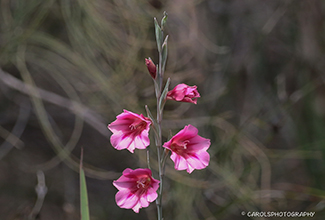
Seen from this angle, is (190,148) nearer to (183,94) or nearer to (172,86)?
(183,94)

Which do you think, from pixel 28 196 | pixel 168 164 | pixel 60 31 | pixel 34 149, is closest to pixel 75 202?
pixel 28 196

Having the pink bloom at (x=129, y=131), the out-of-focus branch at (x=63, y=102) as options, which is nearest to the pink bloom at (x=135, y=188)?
the pink bloom at (x=129, y=131)

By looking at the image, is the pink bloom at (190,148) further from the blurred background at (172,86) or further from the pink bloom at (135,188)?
the blurred background at (172,86)

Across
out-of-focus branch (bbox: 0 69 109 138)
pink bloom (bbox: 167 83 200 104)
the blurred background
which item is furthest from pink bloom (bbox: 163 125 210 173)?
out-of-focus branch (bbox: 0 69 109 138)

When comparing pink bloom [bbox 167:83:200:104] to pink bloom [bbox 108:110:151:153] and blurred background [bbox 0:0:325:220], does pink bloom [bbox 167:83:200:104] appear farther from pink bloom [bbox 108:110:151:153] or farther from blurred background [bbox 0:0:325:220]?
blurred background [bbox 0:0:325:220]

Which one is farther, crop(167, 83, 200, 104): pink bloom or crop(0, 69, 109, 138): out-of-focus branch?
crop(0, 69, 109, 138): out-of-focus branch
